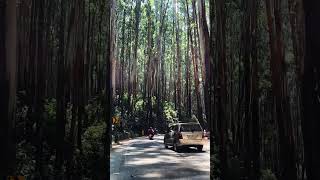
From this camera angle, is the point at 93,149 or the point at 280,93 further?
the point at 93,149

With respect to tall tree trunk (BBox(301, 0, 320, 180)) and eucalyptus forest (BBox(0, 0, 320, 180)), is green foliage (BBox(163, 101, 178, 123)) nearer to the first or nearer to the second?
eucalyptus forest (BBox(0, 0, 320, 180))

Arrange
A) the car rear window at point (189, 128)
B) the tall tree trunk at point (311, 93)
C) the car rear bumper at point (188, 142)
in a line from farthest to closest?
the car rear bumper at point (188, 142), the car rear window at point (189, 128), the tall tree trunk at point (311, 93)

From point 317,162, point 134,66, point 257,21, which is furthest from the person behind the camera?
point 134,66

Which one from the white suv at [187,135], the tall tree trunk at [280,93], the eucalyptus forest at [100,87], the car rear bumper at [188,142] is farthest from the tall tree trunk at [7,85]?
the car rear bumper at [188,142]

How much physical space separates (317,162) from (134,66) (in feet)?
94.6

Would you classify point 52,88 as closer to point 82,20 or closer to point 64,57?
point 64,57

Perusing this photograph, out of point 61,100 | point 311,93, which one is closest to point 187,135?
point 61,100

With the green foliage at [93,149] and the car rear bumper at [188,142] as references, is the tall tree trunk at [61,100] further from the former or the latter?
the car rear bumper at [188,142]

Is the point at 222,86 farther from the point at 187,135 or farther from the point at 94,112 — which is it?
the point at 187,135

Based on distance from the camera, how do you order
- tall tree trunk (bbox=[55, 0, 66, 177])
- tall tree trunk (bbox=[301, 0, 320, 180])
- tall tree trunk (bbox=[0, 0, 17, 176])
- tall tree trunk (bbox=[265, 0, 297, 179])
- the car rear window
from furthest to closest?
the car rear window < tall tree trunk (bbox=[55, 0, 66, 177]) < tall tree trunk (bbox=[0, 0, 17, 176]) < tall tree trunk (bbox=[265, 0, 297, 179]) < tall tree trunk (bbox=[301, 0, 320, 180])

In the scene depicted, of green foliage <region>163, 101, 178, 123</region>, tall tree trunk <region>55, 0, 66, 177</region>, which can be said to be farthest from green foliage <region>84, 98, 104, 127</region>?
green foliage <region>163, 101, 178, 123</region>

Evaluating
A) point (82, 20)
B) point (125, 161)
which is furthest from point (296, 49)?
point (125, 161)

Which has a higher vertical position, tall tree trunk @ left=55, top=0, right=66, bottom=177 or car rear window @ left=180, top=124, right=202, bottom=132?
tall tree trunk @ left=55, top=0, right=66, bottom=177

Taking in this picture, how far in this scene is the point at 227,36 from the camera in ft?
15.5
